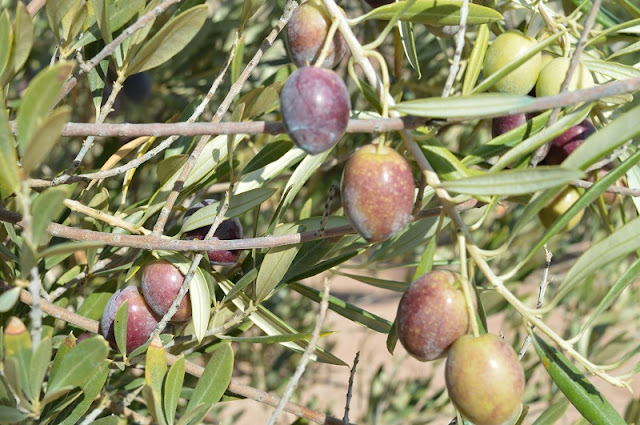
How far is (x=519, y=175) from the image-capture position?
520 mm

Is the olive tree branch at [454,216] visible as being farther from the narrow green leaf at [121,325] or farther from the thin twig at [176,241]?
the narrow green leaf at [121,325]

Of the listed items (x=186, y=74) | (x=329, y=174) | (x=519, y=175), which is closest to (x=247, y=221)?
(x=329, y=174)

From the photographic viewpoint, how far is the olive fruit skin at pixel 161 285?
28.6 inches

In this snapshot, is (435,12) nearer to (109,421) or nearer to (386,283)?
(386,283)

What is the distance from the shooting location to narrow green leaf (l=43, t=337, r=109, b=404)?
1.79 ft

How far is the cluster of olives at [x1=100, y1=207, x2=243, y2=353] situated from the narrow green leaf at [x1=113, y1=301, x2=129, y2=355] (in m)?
0.05

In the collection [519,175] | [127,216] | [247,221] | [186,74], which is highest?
[519,175]

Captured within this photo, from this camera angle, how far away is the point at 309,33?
23.3 inches

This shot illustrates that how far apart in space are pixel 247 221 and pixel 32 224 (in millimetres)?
1271

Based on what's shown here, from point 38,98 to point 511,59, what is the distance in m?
0.47

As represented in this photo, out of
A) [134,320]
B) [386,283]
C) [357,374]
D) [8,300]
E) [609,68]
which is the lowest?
[357,374]

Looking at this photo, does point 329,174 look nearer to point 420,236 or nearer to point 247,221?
point 247,221

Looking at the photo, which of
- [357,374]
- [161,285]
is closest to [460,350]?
[161,285]

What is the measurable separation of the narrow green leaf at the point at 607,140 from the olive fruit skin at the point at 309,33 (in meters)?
0.22
